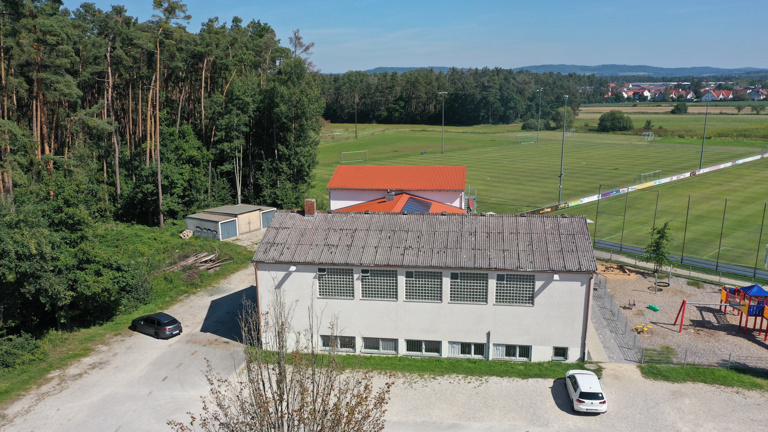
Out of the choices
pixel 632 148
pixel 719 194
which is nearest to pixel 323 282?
pixel 719 194

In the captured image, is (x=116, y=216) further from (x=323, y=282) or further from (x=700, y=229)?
(x=700, y=229)

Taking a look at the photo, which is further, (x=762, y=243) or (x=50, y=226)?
(x=762, y=243)

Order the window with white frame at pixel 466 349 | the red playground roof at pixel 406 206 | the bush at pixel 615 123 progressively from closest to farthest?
the window with white frame at pixel 466 349
the red playground roof at pixel 406 206
the bush at pixel 615 123

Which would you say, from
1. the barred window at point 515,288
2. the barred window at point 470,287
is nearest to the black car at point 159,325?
the barred window at point 470,287

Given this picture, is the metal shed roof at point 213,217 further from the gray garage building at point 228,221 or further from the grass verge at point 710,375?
the grass verge at point 710,375

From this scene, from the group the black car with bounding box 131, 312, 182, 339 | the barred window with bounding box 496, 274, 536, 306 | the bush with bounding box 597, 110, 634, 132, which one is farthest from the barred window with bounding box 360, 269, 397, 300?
the bush with bounding box 597, 110, 634, 132
